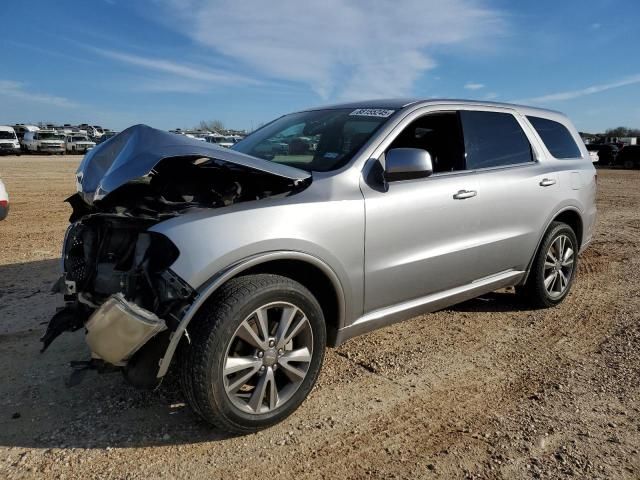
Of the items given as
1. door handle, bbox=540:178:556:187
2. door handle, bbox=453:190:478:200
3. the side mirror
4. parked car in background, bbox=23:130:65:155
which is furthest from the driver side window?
parked car in background, bbox=23:130:65:155

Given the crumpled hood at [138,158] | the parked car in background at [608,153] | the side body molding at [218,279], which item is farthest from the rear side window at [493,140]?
the parked car in background at [608,153]

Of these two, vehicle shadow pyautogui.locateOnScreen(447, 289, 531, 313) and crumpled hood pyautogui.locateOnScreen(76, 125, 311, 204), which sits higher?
crumpled hood pyautogui.locateOnScreen(76, 125, 311, 204)

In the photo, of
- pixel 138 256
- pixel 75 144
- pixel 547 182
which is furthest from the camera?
pixel 75 144

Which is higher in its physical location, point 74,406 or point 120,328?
point 120,328

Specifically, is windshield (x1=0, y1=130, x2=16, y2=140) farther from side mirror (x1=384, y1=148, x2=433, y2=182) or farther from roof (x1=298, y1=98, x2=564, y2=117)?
side mirror (x1=384, y1=148, x2=433, y2=182)

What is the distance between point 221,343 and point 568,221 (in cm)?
395

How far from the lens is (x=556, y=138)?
492cm

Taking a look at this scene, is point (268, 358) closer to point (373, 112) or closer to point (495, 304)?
point (373, 112)

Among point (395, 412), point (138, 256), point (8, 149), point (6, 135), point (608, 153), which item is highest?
point (6, 135)

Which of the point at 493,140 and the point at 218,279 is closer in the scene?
the point at 218,279

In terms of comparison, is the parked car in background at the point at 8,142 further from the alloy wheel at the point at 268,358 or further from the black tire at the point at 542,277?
the alloy wheel at the point at 268,358

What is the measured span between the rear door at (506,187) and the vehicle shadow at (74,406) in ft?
8.00

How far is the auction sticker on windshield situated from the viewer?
353 centimetres

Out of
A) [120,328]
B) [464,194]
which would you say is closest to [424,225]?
[464,194]
